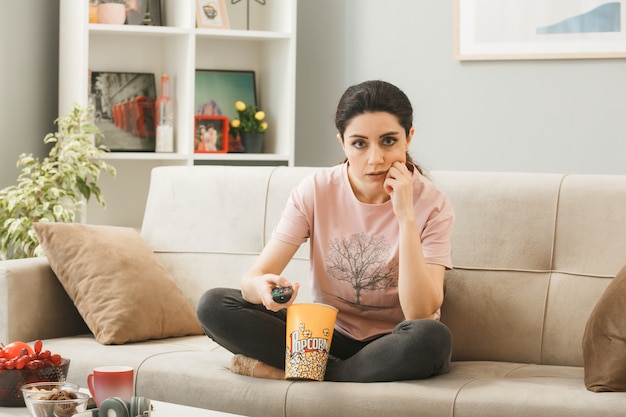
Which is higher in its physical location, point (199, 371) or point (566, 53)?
point (566, 53)

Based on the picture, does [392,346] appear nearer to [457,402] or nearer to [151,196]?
[457,402]

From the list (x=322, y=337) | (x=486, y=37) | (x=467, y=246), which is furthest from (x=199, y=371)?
(x=486, y=37)

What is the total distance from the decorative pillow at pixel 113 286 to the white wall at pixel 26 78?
115 centimetres

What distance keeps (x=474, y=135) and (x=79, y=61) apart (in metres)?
1.56

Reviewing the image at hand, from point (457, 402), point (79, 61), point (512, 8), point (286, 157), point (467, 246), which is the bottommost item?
point (457, 402)

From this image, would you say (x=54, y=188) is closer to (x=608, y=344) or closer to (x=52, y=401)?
(x=52, y=401)

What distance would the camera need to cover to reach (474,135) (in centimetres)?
375

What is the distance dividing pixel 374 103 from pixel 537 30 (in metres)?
1.53

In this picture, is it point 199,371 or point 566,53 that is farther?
point 566,53

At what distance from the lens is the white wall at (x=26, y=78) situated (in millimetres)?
3701

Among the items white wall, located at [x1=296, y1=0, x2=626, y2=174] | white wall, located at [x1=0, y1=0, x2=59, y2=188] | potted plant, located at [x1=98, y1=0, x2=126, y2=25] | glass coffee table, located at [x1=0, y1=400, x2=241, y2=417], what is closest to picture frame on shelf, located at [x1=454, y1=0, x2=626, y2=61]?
white wall, located at [x1=296, y1=0, x2=626, y2=174]

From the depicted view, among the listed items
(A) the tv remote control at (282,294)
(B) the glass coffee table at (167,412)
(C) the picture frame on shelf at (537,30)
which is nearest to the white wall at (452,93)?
(C) the picture frame on shelf at (537,30)

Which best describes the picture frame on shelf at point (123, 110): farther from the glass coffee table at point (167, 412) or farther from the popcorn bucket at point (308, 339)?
the glass coffee table at point (167, 412)

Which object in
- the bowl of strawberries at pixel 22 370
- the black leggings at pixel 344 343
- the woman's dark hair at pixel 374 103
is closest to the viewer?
Result: the bowl of strawberries at pixel 22 370
